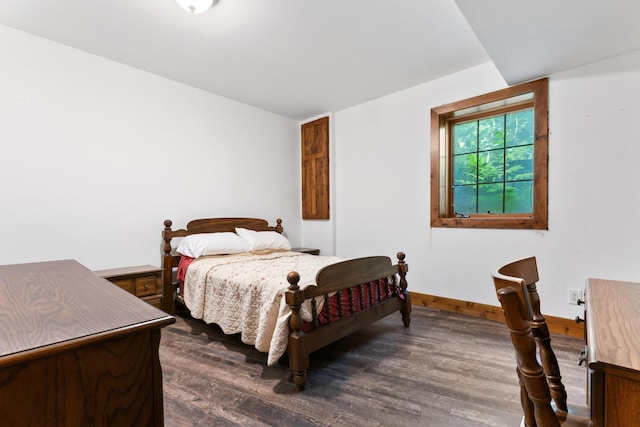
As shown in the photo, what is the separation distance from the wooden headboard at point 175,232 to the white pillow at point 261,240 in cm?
14

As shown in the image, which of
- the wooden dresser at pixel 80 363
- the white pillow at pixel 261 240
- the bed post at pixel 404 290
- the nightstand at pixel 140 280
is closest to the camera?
the wooden dresser at pixel 80 363

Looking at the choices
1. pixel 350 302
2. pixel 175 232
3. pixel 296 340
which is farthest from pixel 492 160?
pixel 175 232

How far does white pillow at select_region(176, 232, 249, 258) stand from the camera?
293 cm

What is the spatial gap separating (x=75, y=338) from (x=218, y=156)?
3.18 meters

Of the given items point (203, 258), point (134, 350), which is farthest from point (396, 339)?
point (134, 350)

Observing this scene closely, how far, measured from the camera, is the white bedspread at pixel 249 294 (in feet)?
6.27

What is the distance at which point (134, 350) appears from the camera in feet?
2.24

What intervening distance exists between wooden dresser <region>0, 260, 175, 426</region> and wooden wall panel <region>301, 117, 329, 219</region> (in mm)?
3369

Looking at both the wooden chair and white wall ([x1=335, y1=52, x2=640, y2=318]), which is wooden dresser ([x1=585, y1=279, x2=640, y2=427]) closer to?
the wooden chair

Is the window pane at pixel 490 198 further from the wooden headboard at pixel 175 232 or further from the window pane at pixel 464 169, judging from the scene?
the wooden headboard at pixel 175 232

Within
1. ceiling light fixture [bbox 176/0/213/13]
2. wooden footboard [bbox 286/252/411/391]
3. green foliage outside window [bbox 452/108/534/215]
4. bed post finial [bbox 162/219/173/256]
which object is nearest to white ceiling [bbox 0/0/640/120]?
ceiling light fixture [bbox 176/0/213/13]

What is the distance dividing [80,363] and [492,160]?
130 inches

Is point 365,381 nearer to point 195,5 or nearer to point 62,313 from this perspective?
point 62,313

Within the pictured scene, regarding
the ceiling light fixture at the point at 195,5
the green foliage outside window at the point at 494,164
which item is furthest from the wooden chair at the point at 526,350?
the green foliage outside window at the point at 494,164
